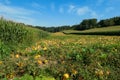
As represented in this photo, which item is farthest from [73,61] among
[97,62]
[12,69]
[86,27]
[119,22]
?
[86,27]

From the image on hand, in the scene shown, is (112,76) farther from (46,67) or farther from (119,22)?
(119,22)

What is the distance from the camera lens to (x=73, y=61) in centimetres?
636

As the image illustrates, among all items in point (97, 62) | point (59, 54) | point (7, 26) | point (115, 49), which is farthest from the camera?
point (7, 26)

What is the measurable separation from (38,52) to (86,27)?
95.9m

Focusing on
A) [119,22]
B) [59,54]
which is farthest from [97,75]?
[119,22]

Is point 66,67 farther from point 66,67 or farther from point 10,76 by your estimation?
point 10,76

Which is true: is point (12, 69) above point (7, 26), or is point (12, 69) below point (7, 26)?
below

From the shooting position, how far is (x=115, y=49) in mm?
7703

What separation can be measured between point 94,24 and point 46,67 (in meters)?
99.8

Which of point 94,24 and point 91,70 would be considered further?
point 94,24

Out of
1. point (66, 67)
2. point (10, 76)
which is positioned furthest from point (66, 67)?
point (10, 76)

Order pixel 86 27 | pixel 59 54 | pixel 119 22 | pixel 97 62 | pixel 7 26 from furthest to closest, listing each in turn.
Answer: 1. pixel 86 27
2. pixel 119 22
3. pixel 7 26
4. pixel 59 54
5. pixel 97 62

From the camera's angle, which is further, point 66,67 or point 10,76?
point 66,67

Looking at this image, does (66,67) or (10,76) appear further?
(66,67)
